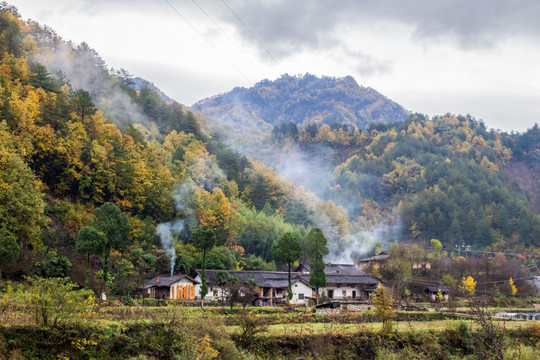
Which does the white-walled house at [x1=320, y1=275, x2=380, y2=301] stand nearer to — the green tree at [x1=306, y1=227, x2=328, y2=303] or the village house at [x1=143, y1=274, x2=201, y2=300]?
the green tree at [x1=306, y1=227, x2=328, y2=303]

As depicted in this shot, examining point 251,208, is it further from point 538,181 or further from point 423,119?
point 538,181

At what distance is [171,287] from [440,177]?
10121 cm

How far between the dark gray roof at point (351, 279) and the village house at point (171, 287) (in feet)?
45.9

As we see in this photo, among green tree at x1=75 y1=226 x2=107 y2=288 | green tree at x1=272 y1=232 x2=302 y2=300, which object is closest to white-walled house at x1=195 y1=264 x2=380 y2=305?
green tree at x1=272 y1=232 x2=302 y2=300

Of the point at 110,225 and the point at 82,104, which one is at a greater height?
Result: the point at 82,104

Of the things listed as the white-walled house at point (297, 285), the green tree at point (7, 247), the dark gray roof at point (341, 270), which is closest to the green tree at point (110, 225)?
the green tree at point (7, 247)

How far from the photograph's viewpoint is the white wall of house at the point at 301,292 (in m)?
48.0

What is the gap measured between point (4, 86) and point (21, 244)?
1895 cm

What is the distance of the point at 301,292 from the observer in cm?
4872

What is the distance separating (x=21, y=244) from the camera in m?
34.2

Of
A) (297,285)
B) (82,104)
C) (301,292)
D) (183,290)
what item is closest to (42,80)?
(82,104)

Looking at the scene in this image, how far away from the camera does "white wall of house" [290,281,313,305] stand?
4801cm

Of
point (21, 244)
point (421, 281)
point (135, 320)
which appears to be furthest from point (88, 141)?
point (421, 281)

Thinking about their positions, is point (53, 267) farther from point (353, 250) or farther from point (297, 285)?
point (353, 250)
